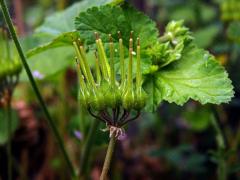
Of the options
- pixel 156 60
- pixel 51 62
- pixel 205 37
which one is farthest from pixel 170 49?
pixel 205 37

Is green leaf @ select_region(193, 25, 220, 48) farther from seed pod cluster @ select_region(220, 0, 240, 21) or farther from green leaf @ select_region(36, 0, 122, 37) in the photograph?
green leaf @ select_region(36, 0, 122, 37)

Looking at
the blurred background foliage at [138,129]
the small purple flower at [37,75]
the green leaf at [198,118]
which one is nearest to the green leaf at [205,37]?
the blurred background foliage at [138,129]

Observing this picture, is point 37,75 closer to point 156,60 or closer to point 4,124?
point 4,124

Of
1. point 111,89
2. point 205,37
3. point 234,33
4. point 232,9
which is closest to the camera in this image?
point 111,89

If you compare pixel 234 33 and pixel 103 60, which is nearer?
pixel 103 60

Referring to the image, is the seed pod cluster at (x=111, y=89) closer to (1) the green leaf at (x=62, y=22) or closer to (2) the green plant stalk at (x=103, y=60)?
(2) the green plant stalk at (x=103, y=60)

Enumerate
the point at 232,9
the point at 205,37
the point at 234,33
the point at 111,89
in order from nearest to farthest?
1. the point at 111,89
2. the point at 234,33
3. the point at 232,9
4. the point at 205,37

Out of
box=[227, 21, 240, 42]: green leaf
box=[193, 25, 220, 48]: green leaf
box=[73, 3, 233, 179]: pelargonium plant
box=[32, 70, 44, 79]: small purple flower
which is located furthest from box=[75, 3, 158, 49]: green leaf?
box=[193, 25, 220, 48]: green leaf
